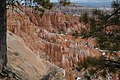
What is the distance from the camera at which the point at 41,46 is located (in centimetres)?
2747

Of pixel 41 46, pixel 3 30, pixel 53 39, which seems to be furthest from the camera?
pixel 53 39

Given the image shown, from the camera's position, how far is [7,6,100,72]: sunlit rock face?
25016 millimetres

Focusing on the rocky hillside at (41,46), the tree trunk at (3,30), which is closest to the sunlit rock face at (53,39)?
the rocky hillside at (41,46)

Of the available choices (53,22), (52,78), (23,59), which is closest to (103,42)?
(52,78)

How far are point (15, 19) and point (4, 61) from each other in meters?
21.7

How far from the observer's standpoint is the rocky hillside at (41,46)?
470 inches

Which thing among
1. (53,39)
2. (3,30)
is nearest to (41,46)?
(53,39)

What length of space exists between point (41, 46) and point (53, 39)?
8328 millimetres

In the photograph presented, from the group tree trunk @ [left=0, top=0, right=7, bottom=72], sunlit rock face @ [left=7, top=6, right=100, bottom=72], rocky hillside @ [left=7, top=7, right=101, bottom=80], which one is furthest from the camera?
sunlit rock face @ [left=7, top=6, right=100, bottom=72]

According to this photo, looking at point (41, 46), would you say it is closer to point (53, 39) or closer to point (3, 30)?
point (53, 39)

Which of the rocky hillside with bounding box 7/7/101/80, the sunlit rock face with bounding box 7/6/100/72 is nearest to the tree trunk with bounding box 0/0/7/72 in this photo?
the rocky hillside with bounding box 7/7/101/80

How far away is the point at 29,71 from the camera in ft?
37.5

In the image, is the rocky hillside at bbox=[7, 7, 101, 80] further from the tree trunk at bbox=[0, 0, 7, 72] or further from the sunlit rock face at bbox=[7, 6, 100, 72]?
the tree trunk at bbox=[0, 0, 7, 72]

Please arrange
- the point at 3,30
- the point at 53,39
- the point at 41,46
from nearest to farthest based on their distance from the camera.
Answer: the point at 3,30 → the point at 41,46 → the point at 53,39
